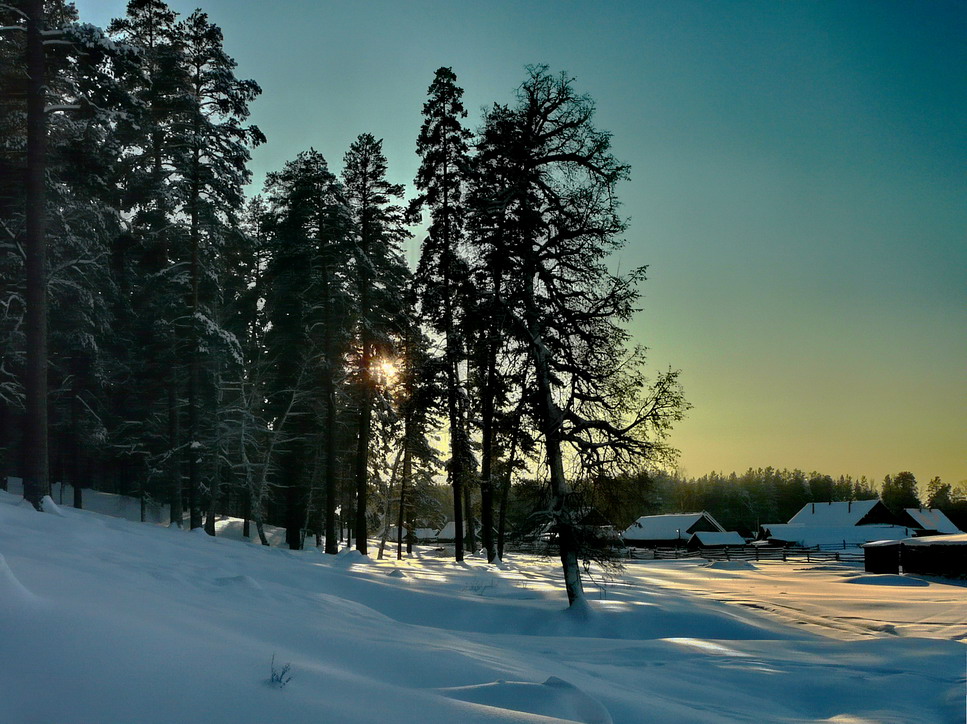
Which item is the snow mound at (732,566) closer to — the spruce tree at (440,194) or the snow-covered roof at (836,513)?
the spruce tree at (440,194)

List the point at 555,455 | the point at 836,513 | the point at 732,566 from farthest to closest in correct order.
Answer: the point at 836,513
the point at 732,566
the point at 555,455

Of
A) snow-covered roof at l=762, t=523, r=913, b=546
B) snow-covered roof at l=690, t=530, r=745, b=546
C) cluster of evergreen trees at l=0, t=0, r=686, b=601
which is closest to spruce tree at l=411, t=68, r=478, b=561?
cluster of evergreen trees at l=0, t=0, r=686, b=601

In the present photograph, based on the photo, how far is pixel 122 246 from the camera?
2850cm

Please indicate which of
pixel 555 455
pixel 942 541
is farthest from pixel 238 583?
pixel 942 541

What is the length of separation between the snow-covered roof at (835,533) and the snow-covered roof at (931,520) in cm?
425

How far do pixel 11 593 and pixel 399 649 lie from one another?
344 centimetres

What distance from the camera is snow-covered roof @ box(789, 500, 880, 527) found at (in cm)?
7350

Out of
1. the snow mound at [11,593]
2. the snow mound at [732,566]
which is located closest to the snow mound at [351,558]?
the snow mound at [11,593]

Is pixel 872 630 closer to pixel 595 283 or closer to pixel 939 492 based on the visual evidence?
pixel 595 283

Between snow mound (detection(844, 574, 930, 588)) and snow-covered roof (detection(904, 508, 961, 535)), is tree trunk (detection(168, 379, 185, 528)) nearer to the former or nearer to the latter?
snow mound (detection(844, 574, 930, 588))

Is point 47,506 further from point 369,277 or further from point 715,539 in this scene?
point 715,539

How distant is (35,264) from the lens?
14.1 metres

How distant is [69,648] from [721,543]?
7160 centimetres

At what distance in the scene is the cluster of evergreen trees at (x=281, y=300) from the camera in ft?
49.5
